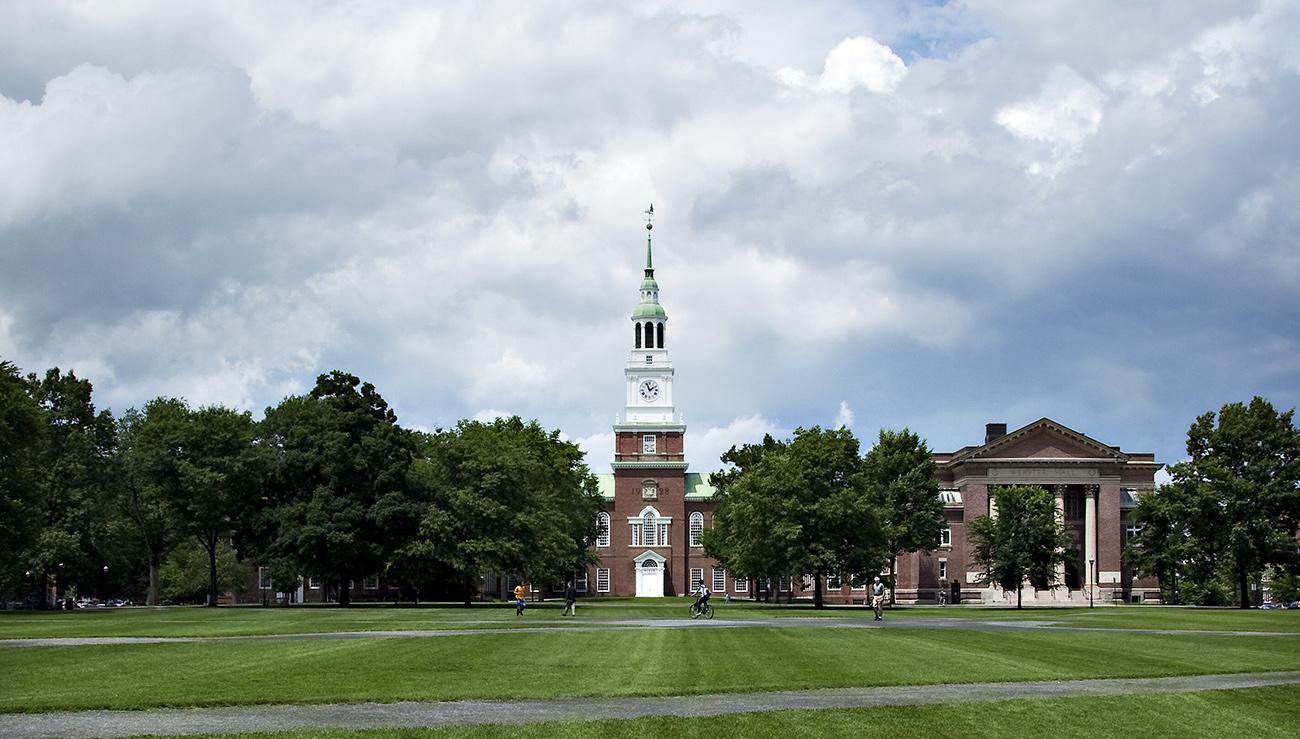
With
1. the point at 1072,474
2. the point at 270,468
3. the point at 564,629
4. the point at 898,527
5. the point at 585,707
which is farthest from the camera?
the point at 1072,474

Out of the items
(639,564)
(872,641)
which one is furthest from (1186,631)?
(639,564)

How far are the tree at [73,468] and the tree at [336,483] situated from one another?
32.3 ft

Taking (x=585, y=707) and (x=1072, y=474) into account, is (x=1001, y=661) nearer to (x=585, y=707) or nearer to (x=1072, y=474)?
(x=585, y=707)

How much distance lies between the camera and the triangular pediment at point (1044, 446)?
11175 cm

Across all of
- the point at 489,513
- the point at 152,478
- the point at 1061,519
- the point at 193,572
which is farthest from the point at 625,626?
the point at 193,572

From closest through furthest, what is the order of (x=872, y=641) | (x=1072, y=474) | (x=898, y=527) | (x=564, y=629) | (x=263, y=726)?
(x=263, y=726) → (x=872, y=641) → (x=564, y=629) → (x=898, y=527) → (x=1072, y=474)

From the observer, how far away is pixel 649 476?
134000 mm

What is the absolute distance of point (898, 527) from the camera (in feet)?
307

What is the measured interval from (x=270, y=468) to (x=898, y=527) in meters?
41.8

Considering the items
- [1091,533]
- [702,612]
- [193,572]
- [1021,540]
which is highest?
[1021,540]

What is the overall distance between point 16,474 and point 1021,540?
59756 mm

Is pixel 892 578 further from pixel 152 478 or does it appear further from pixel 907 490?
pixel 152 478

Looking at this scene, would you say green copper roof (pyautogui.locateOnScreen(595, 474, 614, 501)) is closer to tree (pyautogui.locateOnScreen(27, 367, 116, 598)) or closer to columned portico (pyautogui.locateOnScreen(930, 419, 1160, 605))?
columned portico (pyautogui.locateOnScreen(930, 419, 1160, 605))

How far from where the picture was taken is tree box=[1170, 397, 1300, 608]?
8762 cm
